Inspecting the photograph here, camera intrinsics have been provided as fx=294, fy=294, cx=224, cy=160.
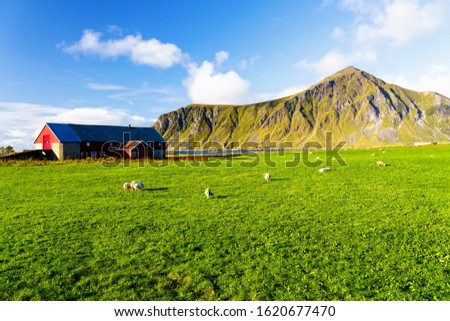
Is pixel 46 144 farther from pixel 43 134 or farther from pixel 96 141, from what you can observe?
pixel 96 141

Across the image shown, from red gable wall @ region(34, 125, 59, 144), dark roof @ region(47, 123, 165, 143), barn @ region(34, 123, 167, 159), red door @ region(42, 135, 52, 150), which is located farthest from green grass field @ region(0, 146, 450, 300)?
red door @ region(42, 135, 52, 150)

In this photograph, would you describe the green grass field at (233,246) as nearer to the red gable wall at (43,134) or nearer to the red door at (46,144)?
the red gable wall at (43,134)

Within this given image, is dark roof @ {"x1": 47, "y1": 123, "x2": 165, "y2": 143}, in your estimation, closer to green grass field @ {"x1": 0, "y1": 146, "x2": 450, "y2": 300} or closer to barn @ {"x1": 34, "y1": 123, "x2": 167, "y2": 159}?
barn @ {"x1": 34, "y1": 123, "x2": 167, "y2": 159}

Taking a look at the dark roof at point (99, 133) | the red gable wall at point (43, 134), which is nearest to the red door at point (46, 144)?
the red gable wall at point (43, 134)

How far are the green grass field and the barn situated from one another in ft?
243

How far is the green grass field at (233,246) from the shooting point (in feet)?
31.3

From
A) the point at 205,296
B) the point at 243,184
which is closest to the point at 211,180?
the point at 243,184

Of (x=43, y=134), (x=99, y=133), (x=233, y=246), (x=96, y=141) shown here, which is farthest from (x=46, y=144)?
(x=233, y=246)

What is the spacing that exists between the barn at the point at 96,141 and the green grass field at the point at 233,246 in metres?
74.1

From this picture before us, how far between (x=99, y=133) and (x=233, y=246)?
3820 inches

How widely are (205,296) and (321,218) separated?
30.8 ft

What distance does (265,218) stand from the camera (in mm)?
16984

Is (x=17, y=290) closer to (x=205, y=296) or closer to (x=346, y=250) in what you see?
(x=205, y=296)
